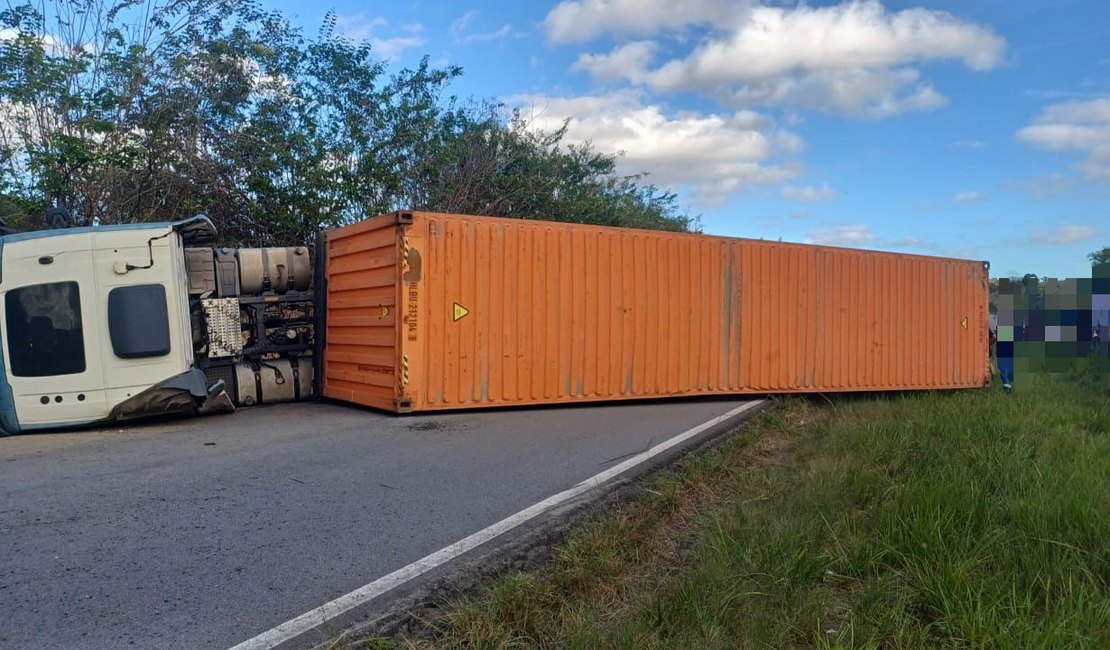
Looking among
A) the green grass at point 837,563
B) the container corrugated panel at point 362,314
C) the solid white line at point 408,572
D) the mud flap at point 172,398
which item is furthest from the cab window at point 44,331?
the green grass at point 837,563

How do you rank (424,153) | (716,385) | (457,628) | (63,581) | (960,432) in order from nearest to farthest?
1. (457,628)
2. (63,581)
3. (960,432)
4. (716,385)
5. (424,153)

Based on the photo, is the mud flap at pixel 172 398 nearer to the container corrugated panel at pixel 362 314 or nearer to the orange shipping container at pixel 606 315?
the container corrugated panel at pixel 362 314

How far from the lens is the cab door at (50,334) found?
7281mm

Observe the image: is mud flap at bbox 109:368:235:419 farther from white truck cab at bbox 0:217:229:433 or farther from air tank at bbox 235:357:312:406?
air tank at bbox 235:357:312:406

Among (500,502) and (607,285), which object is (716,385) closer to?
(607,285)

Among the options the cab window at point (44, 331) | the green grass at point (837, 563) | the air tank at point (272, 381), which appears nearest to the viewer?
the green grass at point (837, 563)

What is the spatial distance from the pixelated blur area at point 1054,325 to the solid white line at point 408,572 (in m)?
8.93

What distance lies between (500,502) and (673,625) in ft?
6.45

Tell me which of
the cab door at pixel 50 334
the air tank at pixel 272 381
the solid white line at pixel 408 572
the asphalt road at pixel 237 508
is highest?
the cab door at pixel 50 334

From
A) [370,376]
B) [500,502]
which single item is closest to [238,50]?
[370,376]

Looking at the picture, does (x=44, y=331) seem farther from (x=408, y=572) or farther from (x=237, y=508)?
(x=408, y=572)

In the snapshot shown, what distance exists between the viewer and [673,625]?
3303mm

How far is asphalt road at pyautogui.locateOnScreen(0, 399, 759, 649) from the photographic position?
3.28 m

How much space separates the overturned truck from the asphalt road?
25.6 inches
